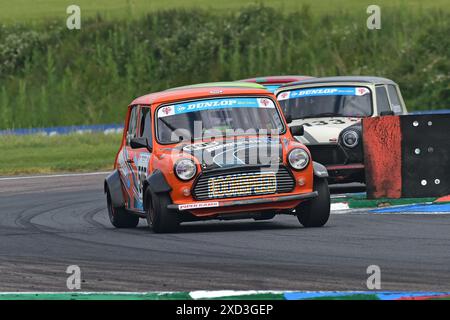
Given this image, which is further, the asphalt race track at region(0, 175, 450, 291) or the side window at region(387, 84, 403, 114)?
the side window at region(387, 84, 403, 114)

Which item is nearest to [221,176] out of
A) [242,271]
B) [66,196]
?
[242,271]

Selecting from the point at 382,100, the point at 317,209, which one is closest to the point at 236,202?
the point at 317,209

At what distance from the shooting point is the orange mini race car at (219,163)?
42.2ft

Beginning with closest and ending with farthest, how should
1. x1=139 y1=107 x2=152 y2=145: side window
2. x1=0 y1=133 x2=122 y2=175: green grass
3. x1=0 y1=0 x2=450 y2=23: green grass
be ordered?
x1=139 y1=107 x2=152 y2=145: side window < x1=0 y1=133 x2=122 y2=175: green grass < x1=0 y1=0 x2=450 y2=23: green grass

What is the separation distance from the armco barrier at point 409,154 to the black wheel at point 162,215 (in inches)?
137

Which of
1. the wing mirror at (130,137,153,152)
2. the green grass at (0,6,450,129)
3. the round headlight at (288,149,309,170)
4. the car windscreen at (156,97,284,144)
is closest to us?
the round headlight at (288,149,309,170)

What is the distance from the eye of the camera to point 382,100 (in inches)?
728

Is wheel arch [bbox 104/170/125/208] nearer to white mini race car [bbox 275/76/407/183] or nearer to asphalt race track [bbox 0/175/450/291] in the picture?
asphalt race track [bbox 0/175/450/291]

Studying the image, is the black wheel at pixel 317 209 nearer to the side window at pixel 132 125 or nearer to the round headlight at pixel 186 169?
the round headlight at pixel 186 169

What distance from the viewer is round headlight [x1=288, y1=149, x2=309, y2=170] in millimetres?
12945

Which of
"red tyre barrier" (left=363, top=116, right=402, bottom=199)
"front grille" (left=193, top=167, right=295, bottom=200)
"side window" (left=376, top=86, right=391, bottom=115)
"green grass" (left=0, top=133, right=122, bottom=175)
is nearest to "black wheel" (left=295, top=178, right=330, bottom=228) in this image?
"front grille" (left=193, top=167, right=295, bottom=200)

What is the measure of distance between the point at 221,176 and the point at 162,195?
64cm

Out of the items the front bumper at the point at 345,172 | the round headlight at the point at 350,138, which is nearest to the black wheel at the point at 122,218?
the front bumper at the point at 345,172

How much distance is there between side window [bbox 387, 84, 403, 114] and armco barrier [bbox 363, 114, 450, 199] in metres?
3.18
